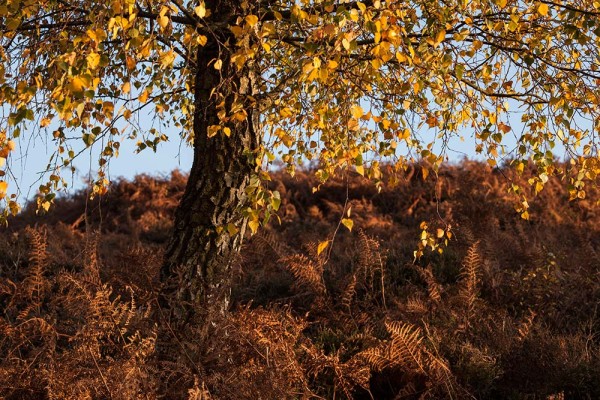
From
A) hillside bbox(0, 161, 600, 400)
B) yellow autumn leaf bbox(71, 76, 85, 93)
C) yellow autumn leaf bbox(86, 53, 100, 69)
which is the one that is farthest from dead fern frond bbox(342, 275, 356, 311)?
yellow autumn leaf bbox(71, 76, 85, 93)

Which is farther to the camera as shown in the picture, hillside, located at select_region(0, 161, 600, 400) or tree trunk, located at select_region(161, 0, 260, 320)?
tree trunk, located at select_region(161, 0, 260, 320)

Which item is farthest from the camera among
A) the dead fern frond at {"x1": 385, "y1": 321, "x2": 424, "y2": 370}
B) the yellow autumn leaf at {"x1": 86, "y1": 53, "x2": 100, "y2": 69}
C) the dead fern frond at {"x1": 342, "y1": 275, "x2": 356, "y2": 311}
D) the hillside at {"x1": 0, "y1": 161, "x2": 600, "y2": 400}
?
the dead fern frond at {"x1": 342, "y1": 275, "x2": 356, "y2": 311}

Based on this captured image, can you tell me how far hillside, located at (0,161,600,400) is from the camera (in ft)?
16.4

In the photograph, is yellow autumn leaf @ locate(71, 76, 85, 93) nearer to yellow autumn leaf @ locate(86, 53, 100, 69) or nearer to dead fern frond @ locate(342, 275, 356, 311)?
yellow autumn leaf @ locate(86, 53, 100, 69)

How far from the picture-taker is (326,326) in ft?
25.7

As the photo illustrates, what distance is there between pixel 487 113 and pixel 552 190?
9950 millimetres

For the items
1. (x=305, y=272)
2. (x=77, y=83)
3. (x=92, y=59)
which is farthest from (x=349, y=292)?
(x=77, y=83)

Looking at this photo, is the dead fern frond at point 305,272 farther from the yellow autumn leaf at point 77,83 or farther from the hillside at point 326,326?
the yellow autumn leaf at point 77,83

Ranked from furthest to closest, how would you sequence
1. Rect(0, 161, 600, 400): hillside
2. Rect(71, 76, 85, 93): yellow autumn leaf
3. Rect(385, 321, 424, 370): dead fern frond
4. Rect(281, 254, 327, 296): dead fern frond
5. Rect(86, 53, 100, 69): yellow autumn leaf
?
Rect(281, 254, 327, 296): dead fern frond
Rect(385, 321, 424, 370): dead fern frond
Rect(0, 161, 600, 400): hillside
Rect(86, 53, 100, 69): yellow autumn leaf
Rect(71, 76, 85, 93): yellow autumn leaf

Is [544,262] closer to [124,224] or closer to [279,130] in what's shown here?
[279,130]

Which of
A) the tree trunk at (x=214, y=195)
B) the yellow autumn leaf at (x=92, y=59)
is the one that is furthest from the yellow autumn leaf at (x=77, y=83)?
the tree trunk at (x=214, y=195)

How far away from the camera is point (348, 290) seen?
24.6 ft

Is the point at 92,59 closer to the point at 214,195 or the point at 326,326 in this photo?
the point at 214,195

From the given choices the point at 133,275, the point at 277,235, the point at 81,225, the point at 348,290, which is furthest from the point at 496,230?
the point at 81,225
